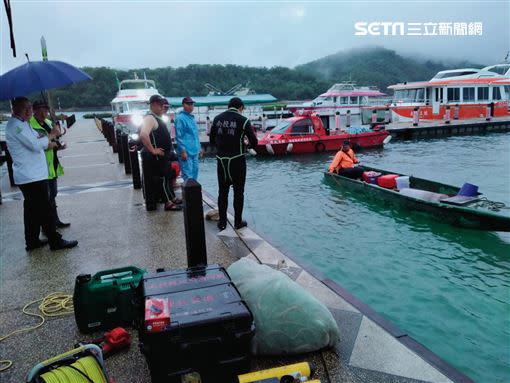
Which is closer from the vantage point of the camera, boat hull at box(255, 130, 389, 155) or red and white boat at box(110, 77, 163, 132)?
boat hull at box(255, 130, 389, 155)

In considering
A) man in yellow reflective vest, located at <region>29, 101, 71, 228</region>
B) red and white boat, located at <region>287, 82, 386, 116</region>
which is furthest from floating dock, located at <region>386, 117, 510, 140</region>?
man in yellow reflective vest, located at <region>29, 101, 71, 228</region>

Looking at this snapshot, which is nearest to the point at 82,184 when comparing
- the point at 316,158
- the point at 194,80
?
the point at 316,158

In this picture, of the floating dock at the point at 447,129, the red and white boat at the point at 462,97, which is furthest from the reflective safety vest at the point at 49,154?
the red and white boat at the point at 462,97

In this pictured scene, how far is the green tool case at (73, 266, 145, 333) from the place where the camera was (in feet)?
11.0

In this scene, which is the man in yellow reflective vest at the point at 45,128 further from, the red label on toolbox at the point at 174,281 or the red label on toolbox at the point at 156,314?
the red label on toolbox at the point at 156,314

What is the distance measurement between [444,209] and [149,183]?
5.63 metres

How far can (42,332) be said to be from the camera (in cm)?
352

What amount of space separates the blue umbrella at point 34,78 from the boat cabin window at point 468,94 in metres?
33.1

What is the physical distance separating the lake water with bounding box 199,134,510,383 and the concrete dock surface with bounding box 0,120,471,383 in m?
1.25

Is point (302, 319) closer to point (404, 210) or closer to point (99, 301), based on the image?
point (99, 301)

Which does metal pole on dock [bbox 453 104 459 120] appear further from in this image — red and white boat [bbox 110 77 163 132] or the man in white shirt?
the man in white shirt

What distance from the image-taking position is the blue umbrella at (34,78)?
4363 mm

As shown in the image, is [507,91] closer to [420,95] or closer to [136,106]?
[420,95]

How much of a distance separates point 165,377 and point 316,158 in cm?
1777
